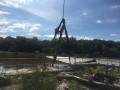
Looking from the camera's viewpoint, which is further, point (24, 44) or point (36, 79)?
point (24, 44)

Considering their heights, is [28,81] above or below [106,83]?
above

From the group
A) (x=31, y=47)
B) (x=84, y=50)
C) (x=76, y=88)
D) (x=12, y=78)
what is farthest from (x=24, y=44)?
(x=76, y=88)

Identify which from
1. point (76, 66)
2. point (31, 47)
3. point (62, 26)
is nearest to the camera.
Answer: point (76, 66)

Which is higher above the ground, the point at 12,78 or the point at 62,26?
the point at 62,26

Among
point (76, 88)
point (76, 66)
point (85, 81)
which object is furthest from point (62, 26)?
point (76, 88)

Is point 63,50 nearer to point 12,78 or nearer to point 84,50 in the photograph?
point 84,50

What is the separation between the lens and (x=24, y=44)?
8300 centimetres

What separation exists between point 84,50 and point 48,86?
75.8m

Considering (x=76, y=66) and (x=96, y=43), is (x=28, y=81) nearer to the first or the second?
(x=76, y=66)

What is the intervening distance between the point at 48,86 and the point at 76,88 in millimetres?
3358

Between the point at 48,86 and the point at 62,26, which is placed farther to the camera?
the point at 62,26

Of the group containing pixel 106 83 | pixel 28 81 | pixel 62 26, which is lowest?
pixel 106 83

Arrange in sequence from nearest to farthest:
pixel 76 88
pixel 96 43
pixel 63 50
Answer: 1. pixel 76 88
2. pixel 63 50
3. pixel 96 43

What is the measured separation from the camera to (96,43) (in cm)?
8775
